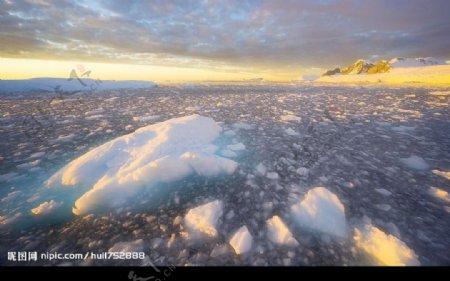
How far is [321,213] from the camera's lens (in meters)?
1.87

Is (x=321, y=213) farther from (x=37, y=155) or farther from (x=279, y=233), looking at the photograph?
(x=37, y=155)

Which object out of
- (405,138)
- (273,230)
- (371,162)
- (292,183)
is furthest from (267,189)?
(405,138)

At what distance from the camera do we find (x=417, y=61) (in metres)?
86.8

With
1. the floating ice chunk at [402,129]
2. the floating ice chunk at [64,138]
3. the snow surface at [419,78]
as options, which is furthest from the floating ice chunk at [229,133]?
the snow surface at [419,78]

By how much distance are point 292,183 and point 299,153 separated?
3.15 ft

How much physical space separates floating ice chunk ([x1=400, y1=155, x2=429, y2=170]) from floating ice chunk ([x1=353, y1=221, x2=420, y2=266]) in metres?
1.72

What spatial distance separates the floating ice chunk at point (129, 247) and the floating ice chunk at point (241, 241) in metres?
0.67

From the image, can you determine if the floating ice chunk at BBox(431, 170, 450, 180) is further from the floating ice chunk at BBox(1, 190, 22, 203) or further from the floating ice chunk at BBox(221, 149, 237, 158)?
the floating ice chunk at BBox(1, 190, 22, 203)

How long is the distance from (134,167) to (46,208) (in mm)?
833

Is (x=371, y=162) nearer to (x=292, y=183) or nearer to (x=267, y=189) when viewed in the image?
(x=292, y=183)

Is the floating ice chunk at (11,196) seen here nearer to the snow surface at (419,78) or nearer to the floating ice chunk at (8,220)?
the floating ice chunk at (8,220)

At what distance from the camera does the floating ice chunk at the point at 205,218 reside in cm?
173

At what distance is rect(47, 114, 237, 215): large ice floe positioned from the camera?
6.88ft

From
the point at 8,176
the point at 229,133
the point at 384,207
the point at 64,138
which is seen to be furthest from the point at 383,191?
the point at 64,138
